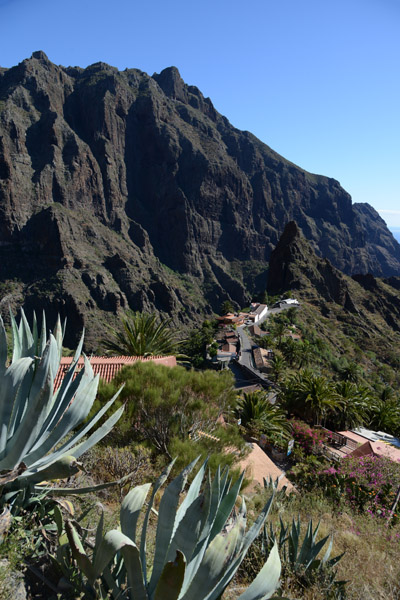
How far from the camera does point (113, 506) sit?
4230 millimetres

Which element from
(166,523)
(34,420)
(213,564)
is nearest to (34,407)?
(34,420)

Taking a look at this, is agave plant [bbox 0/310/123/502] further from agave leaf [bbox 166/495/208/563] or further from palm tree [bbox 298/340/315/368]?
palm tree [bbox 298/340/315/368]

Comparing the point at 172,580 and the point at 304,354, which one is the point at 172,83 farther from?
the point at 172,580

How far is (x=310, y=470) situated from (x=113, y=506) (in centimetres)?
708

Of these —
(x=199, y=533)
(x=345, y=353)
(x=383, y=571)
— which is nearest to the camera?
(x=199, y=533)

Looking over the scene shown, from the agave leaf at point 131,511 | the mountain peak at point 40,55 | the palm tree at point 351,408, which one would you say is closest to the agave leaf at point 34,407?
the agave leaf at point 131,511

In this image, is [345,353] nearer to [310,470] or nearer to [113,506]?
[310,470]

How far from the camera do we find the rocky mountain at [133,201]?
7388cm

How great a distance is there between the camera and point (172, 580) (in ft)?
5.64

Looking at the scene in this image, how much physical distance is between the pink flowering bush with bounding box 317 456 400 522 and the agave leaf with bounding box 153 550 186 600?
256 inches

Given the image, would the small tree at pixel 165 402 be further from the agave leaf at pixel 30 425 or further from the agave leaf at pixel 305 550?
the agave leaf at pixel 30 425

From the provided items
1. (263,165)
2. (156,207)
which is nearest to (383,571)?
(156,207)

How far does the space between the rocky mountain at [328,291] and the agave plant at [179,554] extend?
6598 centimetres

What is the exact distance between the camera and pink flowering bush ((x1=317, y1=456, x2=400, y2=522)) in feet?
23.8
